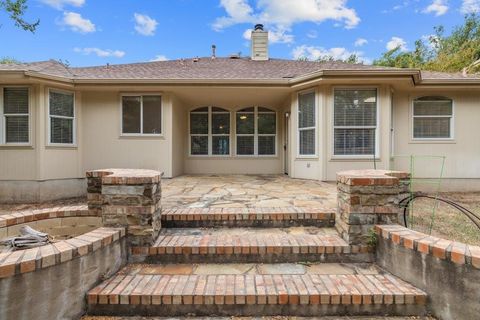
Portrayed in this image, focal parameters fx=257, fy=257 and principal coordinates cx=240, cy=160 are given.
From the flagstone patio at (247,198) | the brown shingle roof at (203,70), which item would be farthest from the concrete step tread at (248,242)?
the brown shingle roof at (203,70)

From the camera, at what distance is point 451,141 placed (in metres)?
6.92

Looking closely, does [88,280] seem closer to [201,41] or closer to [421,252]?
[421,252]

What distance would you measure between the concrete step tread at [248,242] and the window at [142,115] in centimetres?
471

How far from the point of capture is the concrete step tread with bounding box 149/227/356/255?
2.56 meters

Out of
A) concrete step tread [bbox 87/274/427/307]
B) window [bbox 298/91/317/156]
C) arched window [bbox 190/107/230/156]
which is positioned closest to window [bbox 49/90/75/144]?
arched window [bbox 190/107/230/156]

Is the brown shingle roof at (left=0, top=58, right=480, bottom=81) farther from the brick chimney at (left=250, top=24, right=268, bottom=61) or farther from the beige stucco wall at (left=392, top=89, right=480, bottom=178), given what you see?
the beige stucco wall at (left=392, top=89, right=480, bottom=178)

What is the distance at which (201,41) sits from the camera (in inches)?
699

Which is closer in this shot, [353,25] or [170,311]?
[170,311]

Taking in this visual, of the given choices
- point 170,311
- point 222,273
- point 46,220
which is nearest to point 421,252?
point 222,273

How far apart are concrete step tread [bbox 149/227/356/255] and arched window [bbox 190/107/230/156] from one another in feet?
19.1

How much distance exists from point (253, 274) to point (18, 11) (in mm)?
9189

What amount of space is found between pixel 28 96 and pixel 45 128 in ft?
2.65

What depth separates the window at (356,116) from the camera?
6273 millimetres

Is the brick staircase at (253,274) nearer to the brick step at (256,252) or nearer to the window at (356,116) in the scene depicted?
the brick step at (256,252)
